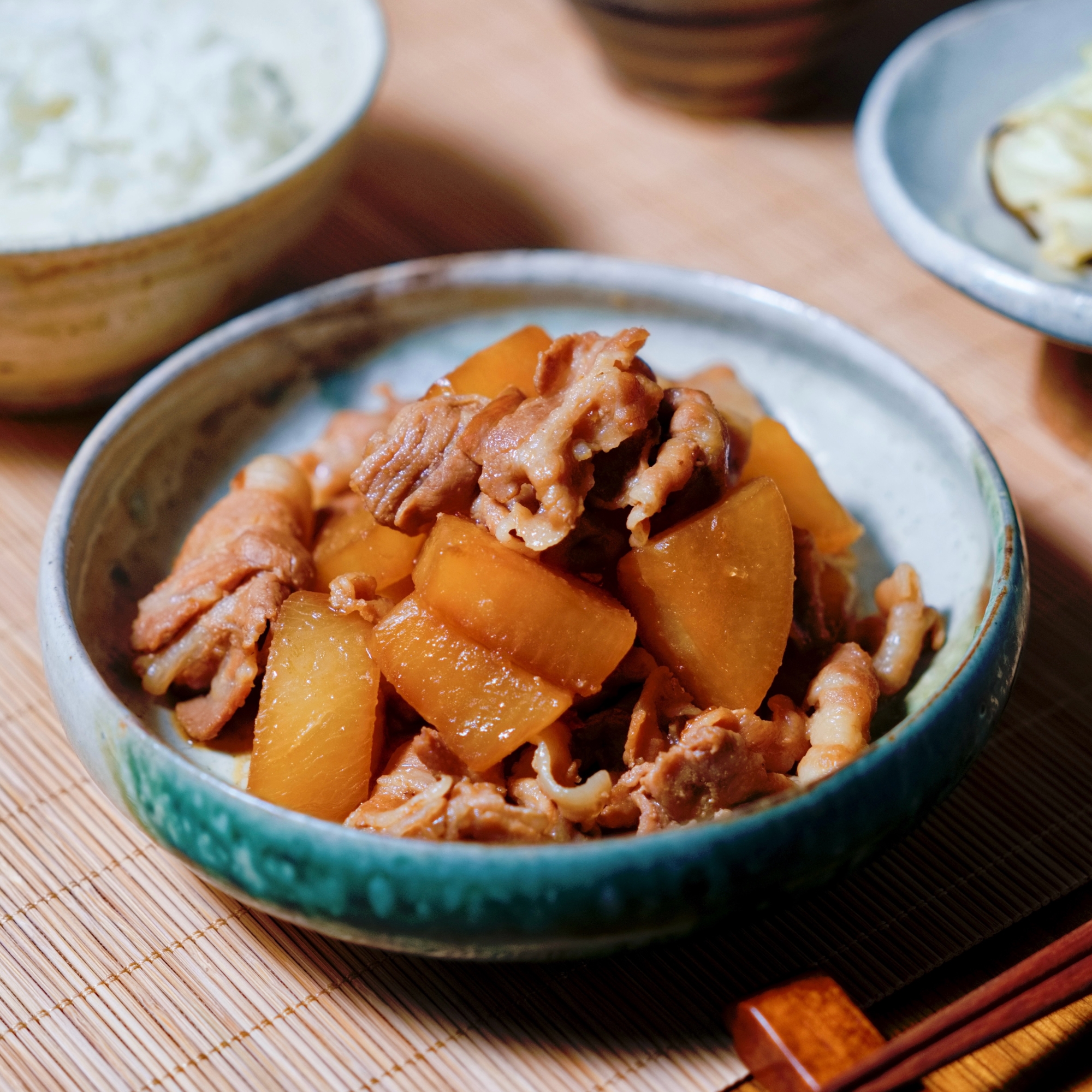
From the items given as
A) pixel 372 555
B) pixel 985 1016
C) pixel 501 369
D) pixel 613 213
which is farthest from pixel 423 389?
pixel 985 1016

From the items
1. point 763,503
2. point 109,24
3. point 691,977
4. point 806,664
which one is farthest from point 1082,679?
point 109,24

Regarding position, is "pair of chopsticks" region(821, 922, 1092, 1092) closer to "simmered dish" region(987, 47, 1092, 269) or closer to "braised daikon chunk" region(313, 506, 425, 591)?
"braised daikon chunk" region(313, 506, 425, 591)

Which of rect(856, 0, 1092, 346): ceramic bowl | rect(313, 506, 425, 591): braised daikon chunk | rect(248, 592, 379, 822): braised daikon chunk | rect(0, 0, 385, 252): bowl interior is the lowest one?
rect(248, 592, 379, 822): braised daikon chunk

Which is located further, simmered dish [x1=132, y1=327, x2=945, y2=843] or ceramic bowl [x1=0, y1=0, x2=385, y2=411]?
ceramic bowl [x1=0, y1=0, x2=385, y2=411]

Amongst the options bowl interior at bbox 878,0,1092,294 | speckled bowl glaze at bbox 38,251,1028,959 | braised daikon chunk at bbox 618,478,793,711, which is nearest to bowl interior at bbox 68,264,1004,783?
speckled bowl glaze at bbox 38,251,1028,959

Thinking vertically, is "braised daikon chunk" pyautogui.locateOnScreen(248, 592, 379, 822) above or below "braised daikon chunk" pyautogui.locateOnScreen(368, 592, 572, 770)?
below

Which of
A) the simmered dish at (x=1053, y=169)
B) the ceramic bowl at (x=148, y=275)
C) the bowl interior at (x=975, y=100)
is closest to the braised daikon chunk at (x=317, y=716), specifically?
the ceramic bowl at (x=148, y=275)

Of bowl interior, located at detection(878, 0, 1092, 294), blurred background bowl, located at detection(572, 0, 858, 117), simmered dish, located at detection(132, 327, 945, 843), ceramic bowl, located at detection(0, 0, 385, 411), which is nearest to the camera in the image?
simmered dish, located at detection(132, 327, 945, 843)
